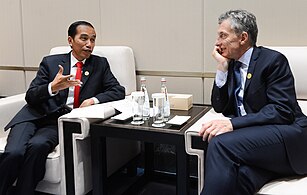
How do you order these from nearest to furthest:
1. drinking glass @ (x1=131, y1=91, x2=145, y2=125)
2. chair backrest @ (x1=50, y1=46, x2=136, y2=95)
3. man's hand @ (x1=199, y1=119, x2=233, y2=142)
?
man's hand @ (x1=199, y1=119, x2=233, y2=142) < drinking glass @ (x1=131, y1=91, x2=145, y2=125) < chair backrest @ (x1=50, y1=46, x2=136, y2=95)

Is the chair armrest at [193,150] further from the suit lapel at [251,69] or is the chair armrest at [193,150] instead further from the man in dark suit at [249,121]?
the suit lapel at [251,69]

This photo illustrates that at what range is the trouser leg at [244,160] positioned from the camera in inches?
68.6

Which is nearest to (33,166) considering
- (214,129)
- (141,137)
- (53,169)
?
(53,169)

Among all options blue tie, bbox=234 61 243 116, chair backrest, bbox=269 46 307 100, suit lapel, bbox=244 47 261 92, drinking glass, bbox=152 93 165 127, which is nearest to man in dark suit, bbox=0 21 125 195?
drinking glass, bbox=152 93 165 127

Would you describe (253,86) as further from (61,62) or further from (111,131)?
(61,62)

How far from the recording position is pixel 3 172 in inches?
91.7

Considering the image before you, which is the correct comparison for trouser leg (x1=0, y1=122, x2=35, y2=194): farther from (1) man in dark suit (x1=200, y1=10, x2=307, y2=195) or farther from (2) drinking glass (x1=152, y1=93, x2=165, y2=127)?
(1) man in dark suit (x1=200, y1=10, x2=307, y2=195)

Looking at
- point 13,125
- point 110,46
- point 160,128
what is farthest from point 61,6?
point 160,128

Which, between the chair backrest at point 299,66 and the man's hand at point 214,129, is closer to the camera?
the man's hand at point 214,129

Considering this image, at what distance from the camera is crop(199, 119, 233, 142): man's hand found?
188cm

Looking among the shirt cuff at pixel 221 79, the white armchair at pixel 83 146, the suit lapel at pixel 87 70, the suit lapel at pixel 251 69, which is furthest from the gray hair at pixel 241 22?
the suit lapel at pixel 87 70

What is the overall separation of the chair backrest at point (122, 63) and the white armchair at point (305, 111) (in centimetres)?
71

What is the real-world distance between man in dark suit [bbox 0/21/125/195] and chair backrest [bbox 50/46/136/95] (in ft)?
0.28

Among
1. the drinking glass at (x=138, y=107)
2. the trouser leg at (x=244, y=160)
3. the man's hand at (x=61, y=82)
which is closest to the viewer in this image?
the trouser leg at (x=244, y=160)
